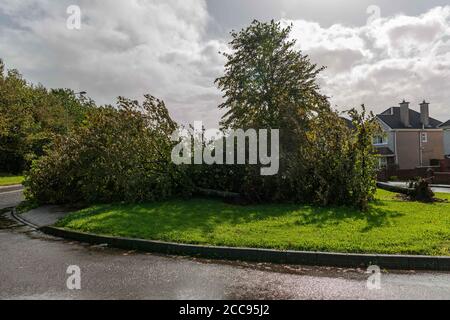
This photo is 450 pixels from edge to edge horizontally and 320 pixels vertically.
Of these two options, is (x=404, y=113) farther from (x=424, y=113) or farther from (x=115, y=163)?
(x=115, y=163)

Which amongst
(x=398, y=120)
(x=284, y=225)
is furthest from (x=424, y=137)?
(x=284, y=225)

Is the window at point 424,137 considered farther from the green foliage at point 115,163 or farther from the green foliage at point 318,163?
the green foliage at point 115,163

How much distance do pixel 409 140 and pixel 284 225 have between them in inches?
1892

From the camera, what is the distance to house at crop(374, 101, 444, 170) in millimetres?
51500

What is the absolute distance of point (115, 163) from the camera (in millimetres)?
14477

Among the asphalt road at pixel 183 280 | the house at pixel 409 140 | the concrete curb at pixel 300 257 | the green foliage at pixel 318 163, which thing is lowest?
the asphalt road at pixel 183 280

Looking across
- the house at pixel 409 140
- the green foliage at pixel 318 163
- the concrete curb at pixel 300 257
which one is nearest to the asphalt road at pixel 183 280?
the concrete curb at pixel 300 257

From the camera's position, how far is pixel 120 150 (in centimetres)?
1458

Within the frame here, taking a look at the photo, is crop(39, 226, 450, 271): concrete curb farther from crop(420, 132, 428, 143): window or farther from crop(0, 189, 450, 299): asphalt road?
crop(420, 132, 428, 143): window

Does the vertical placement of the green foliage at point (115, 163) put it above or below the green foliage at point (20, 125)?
below

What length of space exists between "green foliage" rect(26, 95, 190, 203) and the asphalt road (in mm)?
6339

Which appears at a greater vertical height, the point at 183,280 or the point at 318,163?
the point at 318,163

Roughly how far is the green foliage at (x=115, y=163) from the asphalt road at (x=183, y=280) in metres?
6.34

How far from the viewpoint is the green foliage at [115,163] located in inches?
563
